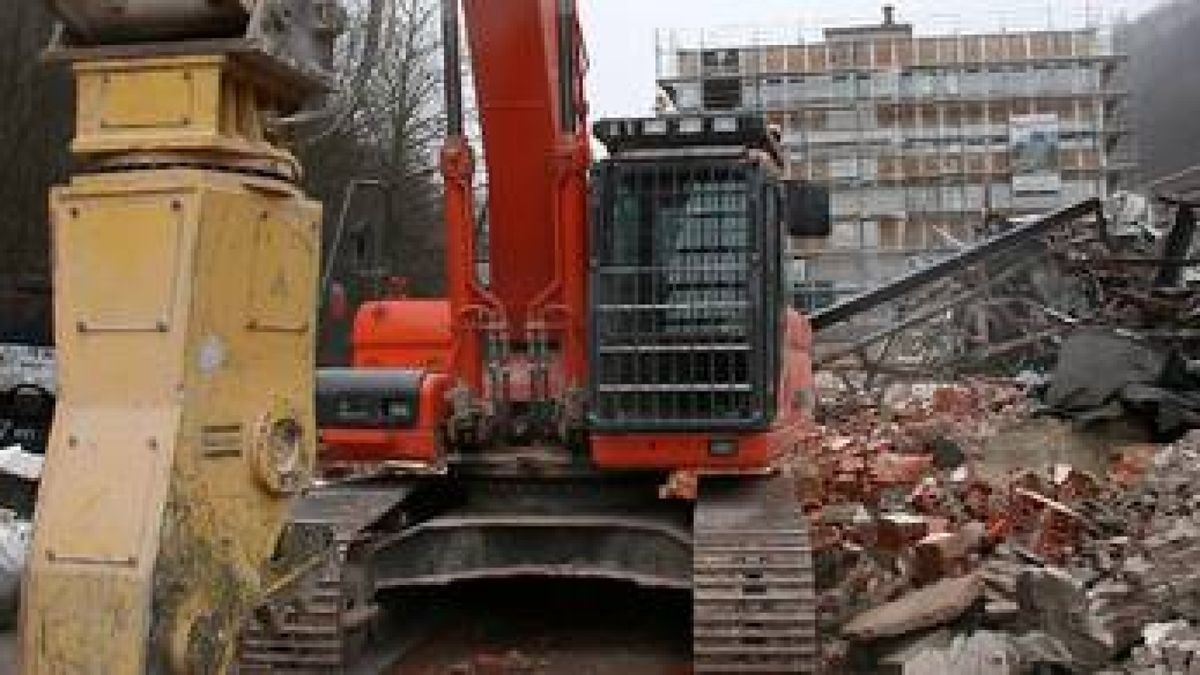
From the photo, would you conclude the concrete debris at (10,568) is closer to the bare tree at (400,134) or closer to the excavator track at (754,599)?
the excavator track at (754,599)

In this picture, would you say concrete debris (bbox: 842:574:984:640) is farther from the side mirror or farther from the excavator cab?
the side mirror

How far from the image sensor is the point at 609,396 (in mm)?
7438

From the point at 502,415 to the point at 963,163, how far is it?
200 feet

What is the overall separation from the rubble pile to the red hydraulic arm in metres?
1.88

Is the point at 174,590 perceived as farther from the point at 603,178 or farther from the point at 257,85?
the point at 603,178

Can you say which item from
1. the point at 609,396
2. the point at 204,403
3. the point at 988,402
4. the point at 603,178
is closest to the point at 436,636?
the point at 609,396

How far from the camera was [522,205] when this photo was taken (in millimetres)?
7961

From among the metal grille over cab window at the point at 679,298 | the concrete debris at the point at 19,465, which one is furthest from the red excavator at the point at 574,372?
the concrete debris at the point at 19,465

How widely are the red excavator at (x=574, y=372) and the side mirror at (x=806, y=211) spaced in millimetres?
14

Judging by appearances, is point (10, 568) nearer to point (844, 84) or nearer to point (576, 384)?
point (576, 384)

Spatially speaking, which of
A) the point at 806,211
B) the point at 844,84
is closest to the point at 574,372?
the point at 806,211

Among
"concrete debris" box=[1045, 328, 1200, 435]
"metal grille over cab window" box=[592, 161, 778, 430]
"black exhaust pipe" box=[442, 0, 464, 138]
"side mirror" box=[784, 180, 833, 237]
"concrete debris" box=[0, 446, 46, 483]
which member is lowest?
"concrete debris" box=[0, 446, 46, 483]

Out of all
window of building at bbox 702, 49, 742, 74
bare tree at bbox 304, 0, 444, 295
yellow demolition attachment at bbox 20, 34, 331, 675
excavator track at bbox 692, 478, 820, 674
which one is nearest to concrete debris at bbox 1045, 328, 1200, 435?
excavator track at bbox 692, 478, 820, 674

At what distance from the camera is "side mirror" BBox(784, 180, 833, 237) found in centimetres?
826
